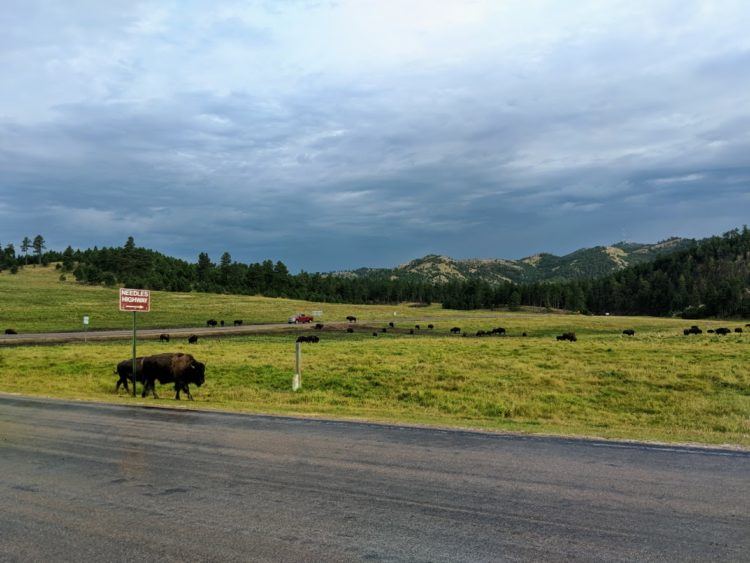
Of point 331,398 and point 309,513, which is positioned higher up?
point 309,513

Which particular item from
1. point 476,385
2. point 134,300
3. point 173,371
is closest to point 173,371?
point 173,371

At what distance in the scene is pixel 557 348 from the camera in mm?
37031

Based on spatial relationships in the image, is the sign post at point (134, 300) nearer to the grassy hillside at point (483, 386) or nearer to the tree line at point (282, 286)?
the grassy hillside at point (483, 386)

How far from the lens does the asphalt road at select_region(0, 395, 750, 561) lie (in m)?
5.89

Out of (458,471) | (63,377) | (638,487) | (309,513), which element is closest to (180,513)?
(309,513)

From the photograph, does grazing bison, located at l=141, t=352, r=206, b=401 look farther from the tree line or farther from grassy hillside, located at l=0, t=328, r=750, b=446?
A: the tree line

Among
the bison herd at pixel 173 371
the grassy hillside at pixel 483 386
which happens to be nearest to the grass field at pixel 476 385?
the grassy hillside at pixel 483 386

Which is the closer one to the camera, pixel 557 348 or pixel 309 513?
pixel 309 513

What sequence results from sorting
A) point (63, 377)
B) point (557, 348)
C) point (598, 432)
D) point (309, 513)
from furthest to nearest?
point (557, 348) → point (63, 377) → point (598, 432) → point (309, 513)

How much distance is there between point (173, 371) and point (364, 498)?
596 inches

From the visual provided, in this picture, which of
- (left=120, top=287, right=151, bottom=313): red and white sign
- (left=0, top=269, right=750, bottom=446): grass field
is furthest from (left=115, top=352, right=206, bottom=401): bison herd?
(left=120, top=287, right=151, bottom=313): red and white sign

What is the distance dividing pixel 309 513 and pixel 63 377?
2642cm

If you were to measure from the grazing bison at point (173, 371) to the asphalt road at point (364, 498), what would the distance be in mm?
8601

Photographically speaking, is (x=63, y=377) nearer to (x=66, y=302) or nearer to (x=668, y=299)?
(x=66, y=302)
